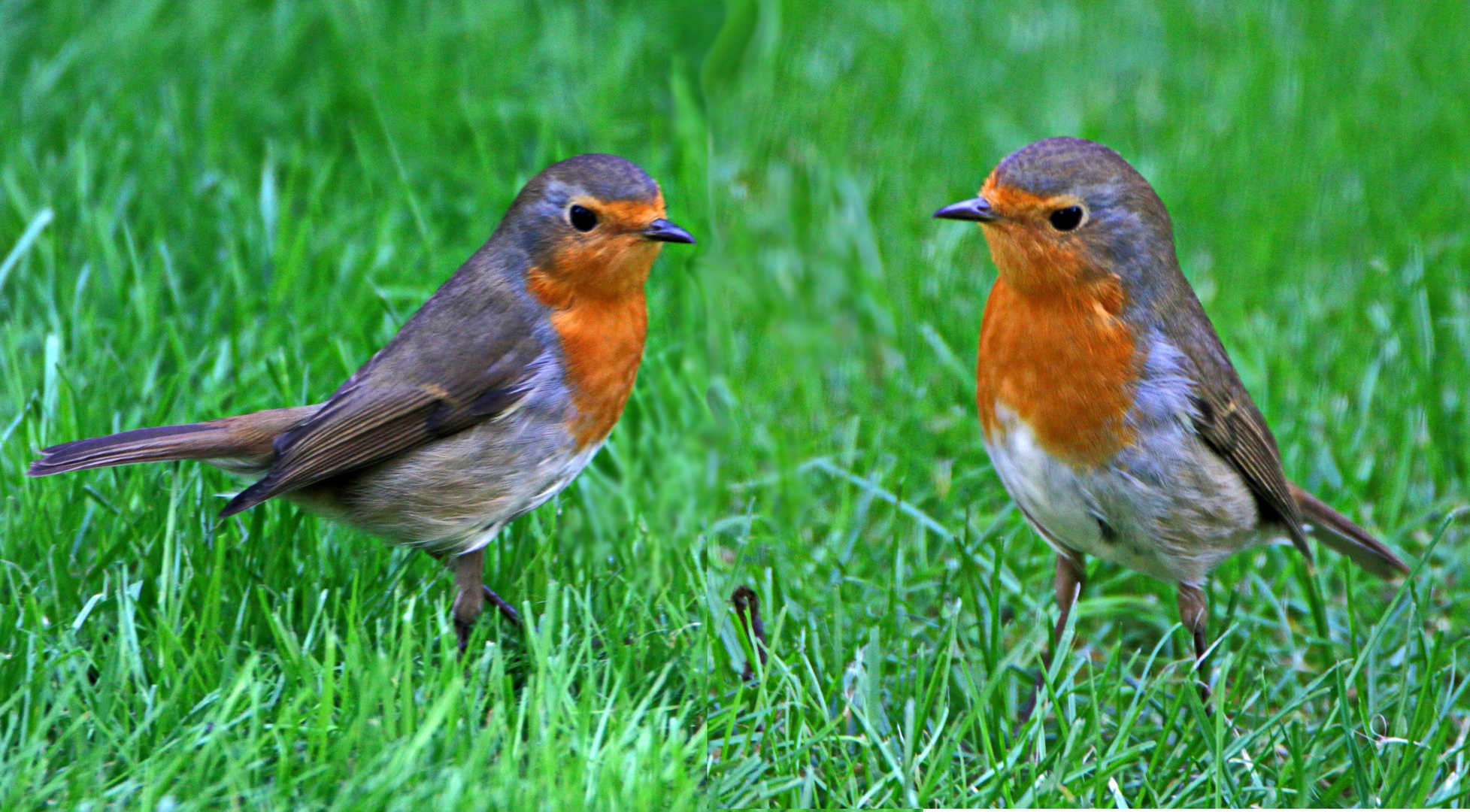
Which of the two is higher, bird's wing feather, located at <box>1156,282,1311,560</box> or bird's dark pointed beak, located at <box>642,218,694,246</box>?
bird's dark pointed beak, located at <box>642,218,694,246</box>

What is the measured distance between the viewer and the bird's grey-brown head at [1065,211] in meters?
3.35

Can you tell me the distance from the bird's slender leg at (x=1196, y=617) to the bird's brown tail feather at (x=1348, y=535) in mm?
396

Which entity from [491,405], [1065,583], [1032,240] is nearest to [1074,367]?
[1032,240]

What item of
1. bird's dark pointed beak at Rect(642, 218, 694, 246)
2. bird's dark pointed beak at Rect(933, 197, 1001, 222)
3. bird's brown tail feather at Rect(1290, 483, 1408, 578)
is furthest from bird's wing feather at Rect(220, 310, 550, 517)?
bird's brown tail feather at Rect(1290, 483, 1408, 578)

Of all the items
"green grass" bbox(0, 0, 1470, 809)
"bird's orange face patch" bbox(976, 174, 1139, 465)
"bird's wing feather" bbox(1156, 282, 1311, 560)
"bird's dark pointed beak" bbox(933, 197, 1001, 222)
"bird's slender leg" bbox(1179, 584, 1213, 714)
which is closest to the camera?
"green grass" bbox(0, 0, 1470, 809)

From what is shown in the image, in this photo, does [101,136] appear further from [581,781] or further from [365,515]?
[581,781]

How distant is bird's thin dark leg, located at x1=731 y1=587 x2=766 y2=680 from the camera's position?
351 cm

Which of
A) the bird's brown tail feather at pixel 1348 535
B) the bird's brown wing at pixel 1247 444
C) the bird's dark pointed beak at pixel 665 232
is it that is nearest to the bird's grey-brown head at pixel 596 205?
the bird's dark pointed beak at pixel 665 232

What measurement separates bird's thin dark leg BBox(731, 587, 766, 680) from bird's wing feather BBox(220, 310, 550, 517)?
71 centimetres

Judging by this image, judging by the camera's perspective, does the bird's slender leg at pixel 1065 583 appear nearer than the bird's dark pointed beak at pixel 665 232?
No

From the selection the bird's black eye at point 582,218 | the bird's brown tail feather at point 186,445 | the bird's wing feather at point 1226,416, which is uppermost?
the bird's black eye at point 582,218

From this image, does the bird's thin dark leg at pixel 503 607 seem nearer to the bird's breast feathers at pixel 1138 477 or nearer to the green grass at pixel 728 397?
the green grass at pixel 728 397

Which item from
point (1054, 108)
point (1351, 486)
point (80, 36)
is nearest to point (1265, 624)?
point (1351, 486)

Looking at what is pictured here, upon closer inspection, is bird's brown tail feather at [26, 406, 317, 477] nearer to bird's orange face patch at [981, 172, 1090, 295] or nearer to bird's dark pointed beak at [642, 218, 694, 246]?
bird's dark pointed beak at [642, 218, 694, 246]
